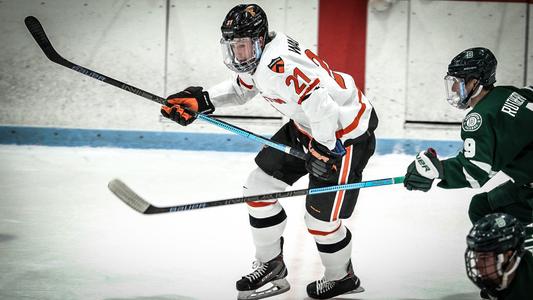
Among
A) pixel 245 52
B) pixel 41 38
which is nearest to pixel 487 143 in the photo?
pixel 245 52

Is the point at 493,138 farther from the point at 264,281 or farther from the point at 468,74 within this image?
the point at 264,281

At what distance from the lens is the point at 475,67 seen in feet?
9.16

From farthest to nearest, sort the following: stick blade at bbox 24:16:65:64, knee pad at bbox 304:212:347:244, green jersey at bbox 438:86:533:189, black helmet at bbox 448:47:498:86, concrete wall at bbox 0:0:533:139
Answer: concrete wall at bbox 0:0:533:139 → stick blade at bbox 24:16:65:64 → knee pad at bbox 304:212:347:244 → black helmet at bbox 448:47:498:86 → green jersey at bbox 438:86:533:189

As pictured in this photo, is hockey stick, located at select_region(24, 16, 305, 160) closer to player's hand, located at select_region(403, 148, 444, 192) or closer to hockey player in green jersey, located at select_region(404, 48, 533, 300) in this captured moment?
player's hand, located at select_region(403, 148, 444, 192)

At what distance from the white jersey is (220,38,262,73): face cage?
1.2 inches

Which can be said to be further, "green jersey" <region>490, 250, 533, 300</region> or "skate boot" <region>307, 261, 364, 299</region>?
"skate boot" <region>307, 261, 364, 299</region>

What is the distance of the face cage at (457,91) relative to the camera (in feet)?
9.30

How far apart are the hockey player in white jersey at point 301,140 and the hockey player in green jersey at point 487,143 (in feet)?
1.26

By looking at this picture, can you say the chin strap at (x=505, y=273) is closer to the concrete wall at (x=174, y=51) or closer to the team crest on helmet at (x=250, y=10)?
the team crest on helmet at (x=250, y=10)

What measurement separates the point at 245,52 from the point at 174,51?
11.6ft

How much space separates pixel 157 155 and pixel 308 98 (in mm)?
3421

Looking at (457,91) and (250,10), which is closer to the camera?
(457,91)

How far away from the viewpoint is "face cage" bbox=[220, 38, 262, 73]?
2.93 metres

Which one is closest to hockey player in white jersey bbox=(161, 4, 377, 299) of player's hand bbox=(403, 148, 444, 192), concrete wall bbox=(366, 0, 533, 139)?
player's hand bbox=(403, 148, 444, 192)
